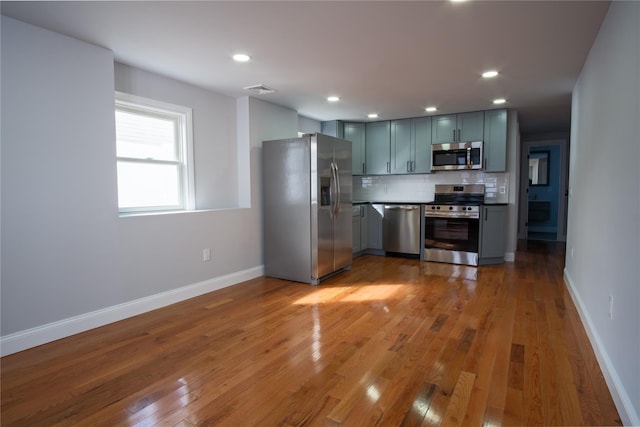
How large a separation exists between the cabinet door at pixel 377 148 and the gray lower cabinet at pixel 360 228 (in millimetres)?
797

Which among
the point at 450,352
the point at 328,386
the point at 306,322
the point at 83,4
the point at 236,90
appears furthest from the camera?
the point at 236,90

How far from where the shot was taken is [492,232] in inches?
202

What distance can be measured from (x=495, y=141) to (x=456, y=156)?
1.88ft

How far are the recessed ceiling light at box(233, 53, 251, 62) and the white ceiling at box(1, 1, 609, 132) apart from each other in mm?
59

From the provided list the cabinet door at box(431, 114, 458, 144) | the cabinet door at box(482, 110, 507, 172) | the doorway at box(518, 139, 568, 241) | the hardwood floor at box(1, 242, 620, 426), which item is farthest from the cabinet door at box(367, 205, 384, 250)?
the doorway at box(518, 139, 568, 241)

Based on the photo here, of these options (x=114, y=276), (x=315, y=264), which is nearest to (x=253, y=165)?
(x=315, y=264)

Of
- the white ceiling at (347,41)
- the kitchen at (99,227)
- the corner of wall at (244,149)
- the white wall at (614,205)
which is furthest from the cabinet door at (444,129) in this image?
the corner of wall at (244,149)

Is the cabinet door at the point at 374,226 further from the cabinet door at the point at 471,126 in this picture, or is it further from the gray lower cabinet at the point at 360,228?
the cabinet door at the point at 471,126

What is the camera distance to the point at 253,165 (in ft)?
14.7

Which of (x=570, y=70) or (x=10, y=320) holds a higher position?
(x=570, y=70)

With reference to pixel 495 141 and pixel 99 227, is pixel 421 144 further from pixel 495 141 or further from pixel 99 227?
pixel 99 227

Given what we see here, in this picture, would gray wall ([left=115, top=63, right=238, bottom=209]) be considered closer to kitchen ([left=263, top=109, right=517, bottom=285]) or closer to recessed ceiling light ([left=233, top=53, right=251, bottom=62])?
kitchen ([left=263, top=109, right=517, bottom=285])

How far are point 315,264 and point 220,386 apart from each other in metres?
2.24

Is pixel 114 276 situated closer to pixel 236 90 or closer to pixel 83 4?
pixel 83 4
